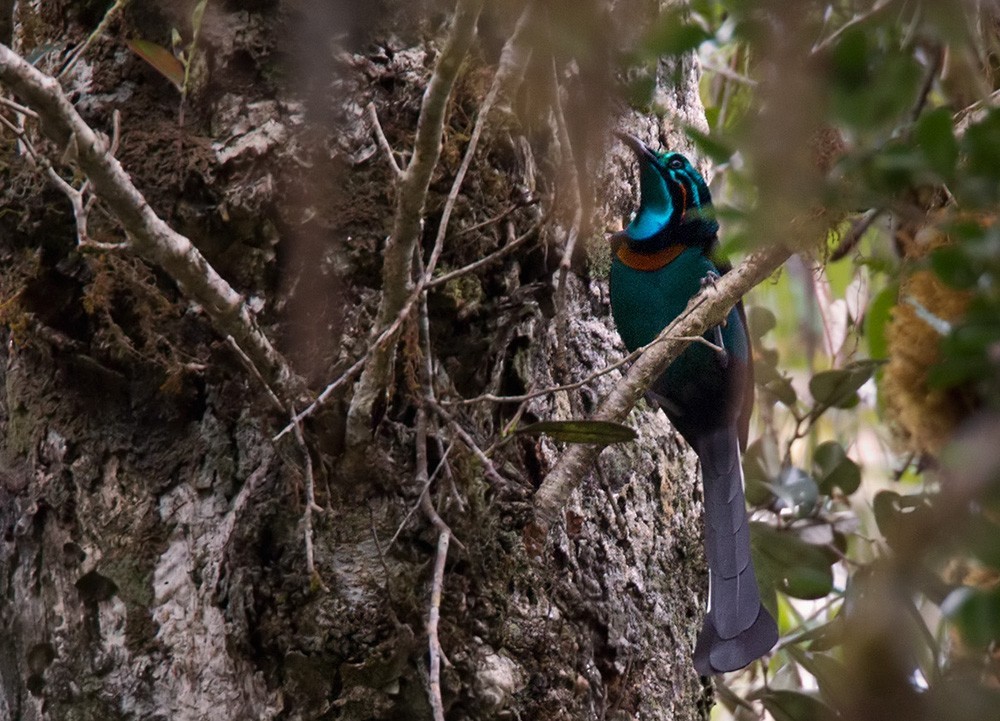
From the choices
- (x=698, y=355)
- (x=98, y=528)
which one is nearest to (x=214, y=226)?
(x=98, y=528)

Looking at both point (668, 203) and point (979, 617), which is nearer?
point (979, 617)

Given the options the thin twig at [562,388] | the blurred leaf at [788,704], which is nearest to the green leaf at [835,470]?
the blurred leaf at [788,704]

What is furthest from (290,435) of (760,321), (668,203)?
(760,321)

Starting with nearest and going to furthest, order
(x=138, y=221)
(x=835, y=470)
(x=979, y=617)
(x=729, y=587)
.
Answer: (x=979, y=617), (x=138, y=221), (x=729, y=587), (x=835, y=470)

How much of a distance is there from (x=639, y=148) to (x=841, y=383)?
797 millimetres

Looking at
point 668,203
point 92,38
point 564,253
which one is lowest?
point 564,253

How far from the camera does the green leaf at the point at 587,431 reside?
1.95m

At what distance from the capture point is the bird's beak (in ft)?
9.60

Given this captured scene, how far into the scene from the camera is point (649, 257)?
3398 millimetres

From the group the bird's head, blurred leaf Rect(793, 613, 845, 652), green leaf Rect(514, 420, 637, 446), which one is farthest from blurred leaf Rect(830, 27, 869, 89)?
the bird's head

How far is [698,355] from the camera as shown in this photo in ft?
11.1

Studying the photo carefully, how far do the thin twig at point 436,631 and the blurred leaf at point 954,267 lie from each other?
0.96 metres

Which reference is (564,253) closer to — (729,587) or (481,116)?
(481,116)

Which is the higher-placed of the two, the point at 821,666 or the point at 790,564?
the point at 790,564
